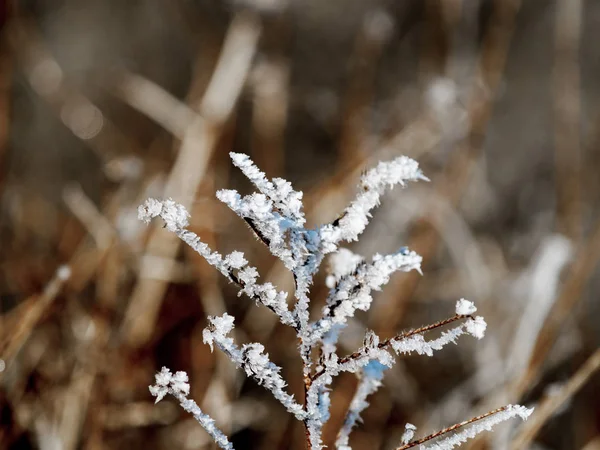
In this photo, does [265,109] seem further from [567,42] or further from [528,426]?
[528,426]

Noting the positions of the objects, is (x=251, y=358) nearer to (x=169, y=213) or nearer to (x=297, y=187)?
(x=169, y=213)

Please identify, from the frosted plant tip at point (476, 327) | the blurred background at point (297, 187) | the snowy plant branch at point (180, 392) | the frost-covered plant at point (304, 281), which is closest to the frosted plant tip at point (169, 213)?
the frost-covered plant at point (304, 281)

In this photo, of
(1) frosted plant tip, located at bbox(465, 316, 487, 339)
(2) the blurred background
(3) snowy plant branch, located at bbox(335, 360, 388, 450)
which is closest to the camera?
(1) frosted plant tip, located at bbox(465, 316, 487, 339)

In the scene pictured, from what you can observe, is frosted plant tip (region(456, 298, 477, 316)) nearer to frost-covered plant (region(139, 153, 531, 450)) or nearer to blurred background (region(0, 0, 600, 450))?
frost-covered plant (region(139, 153, 531, 450))

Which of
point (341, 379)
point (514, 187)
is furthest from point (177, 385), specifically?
point (514, 187)

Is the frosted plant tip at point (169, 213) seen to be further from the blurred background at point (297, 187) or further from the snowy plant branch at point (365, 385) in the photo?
the blurred background at point (297, 187)

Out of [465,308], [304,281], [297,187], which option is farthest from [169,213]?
[297,187]

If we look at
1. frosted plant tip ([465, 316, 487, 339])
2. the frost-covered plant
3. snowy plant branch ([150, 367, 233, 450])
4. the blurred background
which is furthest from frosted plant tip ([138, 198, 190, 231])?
the blurred background
